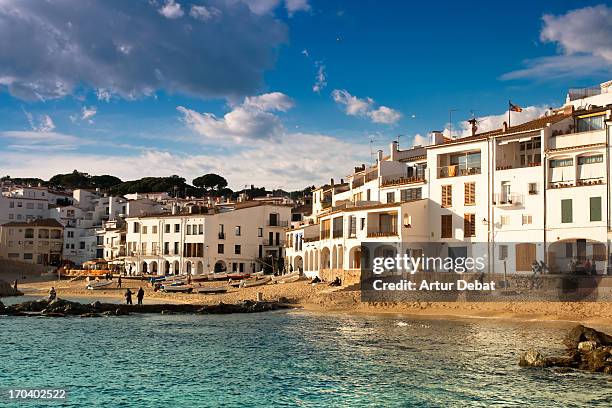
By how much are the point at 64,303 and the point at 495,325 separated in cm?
3414

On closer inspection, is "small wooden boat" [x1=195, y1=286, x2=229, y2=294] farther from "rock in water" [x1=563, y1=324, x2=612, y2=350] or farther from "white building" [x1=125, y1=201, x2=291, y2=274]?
"rock in water" [x1=563, y1=324, x2=612, y2=350]

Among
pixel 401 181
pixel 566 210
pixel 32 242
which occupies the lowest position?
pixel 32 242

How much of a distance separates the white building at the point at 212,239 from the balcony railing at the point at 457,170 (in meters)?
37.2

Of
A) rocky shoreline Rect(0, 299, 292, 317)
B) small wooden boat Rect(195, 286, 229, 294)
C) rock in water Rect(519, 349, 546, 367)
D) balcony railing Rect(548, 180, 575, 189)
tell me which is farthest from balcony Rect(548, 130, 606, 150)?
small wooden boat Rect(195, 286, 229, 294)

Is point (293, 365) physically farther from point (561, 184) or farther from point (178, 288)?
point (178, 288)

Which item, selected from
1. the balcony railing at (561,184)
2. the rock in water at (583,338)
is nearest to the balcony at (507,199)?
the balcony railing at (561,184)

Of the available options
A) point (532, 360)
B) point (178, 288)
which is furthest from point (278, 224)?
point (532, 360)

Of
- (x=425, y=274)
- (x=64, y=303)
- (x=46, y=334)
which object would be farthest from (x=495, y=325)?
(x=64, y=303)

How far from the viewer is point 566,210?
5216 cm

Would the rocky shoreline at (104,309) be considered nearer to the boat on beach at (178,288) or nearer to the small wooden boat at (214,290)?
the small wooden boat at (214,290)

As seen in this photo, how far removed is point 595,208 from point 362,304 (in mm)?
19978

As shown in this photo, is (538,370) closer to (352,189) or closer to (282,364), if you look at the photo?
(282,364)

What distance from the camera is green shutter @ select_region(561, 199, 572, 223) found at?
51.9 metres

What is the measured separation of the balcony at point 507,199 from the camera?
55.6 m
